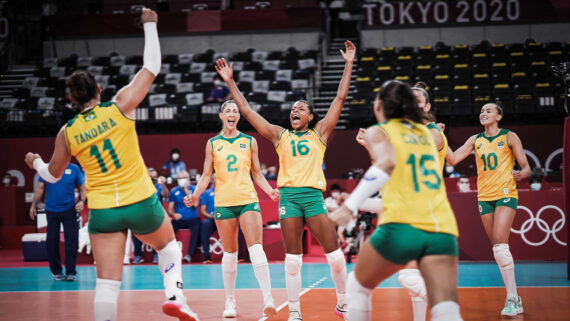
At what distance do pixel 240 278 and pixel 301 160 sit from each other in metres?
4.67

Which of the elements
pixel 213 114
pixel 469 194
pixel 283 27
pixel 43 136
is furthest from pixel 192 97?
pixel 469 194

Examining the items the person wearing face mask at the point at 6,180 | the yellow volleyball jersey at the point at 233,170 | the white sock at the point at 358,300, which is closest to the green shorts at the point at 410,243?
the white sock at the point at 358,300

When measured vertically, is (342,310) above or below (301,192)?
below

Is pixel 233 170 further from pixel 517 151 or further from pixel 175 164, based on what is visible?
pixel 175 164

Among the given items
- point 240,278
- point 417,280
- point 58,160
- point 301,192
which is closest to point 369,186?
point 417,280

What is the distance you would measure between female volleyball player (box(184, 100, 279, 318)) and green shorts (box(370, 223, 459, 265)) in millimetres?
3194

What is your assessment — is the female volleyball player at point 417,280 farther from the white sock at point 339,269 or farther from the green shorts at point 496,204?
the green shorts at point 496,204

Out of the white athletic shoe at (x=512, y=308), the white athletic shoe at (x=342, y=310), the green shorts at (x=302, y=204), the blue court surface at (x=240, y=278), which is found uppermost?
the green shorts at (x=302, y=204)

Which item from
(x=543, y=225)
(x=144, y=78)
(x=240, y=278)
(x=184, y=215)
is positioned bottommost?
(x=240, y=278)

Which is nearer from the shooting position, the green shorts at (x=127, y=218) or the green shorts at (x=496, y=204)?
the green shorts at (x=127, y=218)

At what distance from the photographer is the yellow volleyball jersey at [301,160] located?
6438 millimetres

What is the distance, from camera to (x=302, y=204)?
6391mm

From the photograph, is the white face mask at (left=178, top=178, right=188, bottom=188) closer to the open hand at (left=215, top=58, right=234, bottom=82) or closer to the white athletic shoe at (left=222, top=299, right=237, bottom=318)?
the white athletic shoe at (left=222, top=299, right=237, bottom=318)

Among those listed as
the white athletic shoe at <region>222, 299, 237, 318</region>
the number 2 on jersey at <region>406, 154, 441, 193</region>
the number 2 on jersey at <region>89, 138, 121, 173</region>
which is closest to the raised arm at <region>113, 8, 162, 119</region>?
the number 2 on jersey at <region>89, 138, 121, 173</region>
